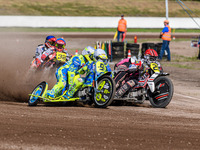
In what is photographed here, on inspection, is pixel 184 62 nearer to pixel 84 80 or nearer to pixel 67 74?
pixel 84 80

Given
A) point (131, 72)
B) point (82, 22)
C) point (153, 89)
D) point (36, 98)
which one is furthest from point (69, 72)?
point (82, 22)

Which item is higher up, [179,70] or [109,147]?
[179,70]

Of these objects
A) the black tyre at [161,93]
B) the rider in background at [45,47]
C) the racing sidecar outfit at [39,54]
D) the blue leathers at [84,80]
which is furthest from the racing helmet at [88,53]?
the rider in background at [45,47]

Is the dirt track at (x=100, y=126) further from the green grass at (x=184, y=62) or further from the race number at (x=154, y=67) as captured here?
the green grass at (x=184, y=62)

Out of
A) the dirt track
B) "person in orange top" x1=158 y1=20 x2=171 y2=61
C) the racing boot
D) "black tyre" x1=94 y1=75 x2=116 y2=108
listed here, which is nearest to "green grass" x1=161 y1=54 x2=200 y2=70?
"person in orange top" x1=158 y1=20 x2=171 y2=61

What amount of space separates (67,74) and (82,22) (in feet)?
131

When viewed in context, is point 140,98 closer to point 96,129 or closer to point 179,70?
point 96,129

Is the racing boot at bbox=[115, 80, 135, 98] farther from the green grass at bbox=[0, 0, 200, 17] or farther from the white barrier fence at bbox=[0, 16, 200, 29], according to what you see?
the green grass at bbox=[0, 0, 200, 17]

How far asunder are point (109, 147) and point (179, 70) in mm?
13678

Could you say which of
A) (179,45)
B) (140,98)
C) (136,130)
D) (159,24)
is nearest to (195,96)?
(140,98)

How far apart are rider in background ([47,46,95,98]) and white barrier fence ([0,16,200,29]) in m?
35.6

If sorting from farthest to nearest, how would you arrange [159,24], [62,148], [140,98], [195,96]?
[159,24], [195,96], [140,98], [62,148]

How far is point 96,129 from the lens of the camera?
702 centimetres

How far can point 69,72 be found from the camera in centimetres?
997
